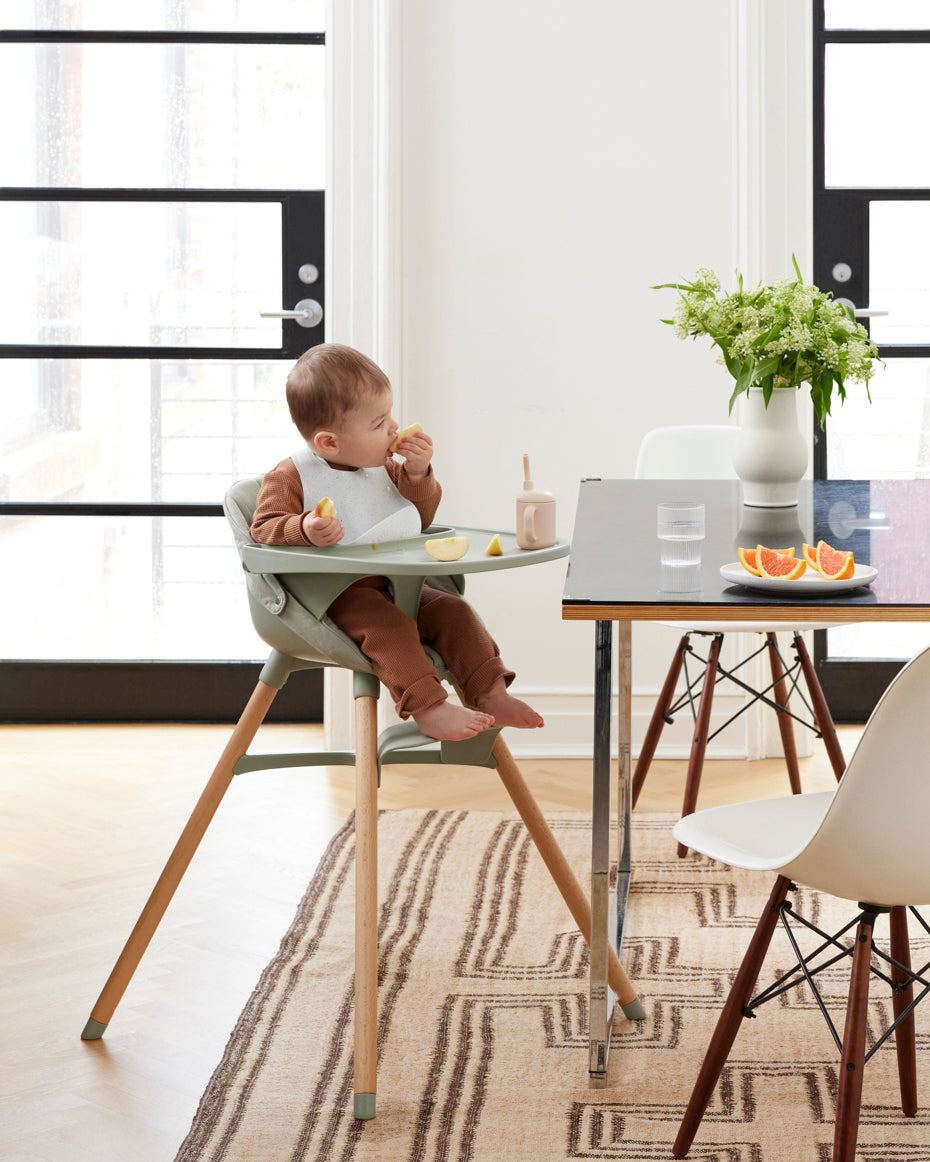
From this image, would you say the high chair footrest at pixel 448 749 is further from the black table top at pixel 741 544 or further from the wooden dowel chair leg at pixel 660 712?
the wooden dowel chair leg at pixel 660 712

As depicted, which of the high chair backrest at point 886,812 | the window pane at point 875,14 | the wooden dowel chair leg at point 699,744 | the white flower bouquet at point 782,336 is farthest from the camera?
the window pane at point 875,14

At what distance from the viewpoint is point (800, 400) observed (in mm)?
3691

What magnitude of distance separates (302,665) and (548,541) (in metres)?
0.46

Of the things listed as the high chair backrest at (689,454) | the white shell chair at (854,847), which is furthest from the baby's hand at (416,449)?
the high chair backrest at (689,454)

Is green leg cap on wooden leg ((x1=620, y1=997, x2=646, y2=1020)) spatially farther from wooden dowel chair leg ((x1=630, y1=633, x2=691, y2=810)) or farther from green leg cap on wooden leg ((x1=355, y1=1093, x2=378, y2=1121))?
wooden dowel chair leg ((x1=630, y1=633, x2=691, y2=810))

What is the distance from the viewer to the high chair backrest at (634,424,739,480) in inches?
125

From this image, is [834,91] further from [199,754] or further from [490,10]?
[199,754]

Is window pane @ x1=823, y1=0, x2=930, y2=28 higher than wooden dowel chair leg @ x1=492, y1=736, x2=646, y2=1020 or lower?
higher

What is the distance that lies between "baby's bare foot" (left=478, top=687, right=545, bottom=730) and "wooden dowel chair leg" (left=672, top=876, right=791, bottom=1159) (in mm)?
479

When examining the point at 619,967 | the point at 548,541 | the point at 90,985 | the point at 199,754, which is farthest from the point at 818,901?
Answer: the point at 199,754

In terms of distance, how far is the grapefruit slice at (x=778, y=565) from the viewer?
5.89ft

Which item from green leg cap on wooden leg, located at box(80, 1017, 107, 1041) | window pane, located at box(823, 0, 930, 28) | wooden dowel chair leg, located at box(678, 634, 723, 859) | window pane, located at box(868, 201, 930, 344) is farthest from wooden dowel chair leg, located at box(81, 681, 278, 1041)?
window pane, located at box(823, 0, 930, 28)

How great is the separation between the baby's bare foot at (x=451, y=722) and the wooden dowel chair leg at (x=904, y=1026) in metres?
0.62

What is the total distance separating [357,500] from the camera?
214 cm
